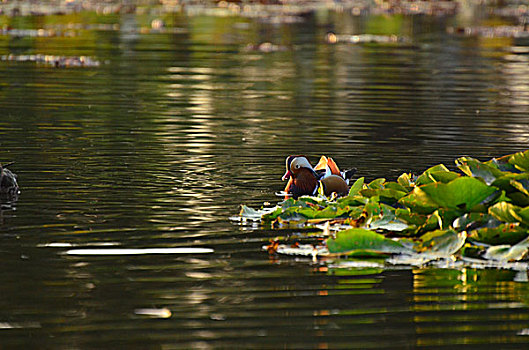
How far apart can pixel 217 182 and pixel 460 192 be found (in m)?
2.92

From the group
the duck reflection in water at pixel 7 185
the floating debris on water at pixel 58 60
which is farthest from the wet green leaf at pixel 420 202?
the floating debris on water at pixel 58 60

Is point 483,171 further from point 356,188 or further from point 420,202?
point 356,188

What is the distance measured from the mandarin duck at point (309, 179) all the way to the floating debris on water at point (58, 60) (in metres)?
15.4

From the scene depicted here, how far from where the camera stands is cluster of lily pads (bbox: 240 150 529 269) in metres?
8.30

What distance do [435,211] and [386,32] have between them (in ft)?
101

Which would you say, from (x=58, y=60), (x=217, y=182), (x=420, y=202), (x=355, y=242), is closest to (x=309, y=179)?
(x=217, y=182)

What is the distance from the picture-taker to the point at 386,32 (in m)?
39.2

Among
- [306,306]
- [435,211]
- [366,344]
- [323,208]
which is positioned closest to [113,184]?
[323,208]

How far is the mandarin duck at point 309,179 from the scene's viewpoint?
10.6m

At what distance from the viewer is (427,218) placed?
29.7 ft

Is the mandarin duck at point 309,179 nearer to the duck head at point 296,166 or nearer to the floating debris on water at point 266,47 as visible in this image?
the duck head at point 296,166

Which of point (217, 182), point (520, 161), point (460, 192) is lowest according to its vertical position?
point (217, 182)

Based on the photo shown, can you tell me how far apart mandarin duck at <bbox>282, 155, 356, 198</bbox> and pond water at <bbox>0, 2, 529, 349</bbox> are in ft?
0.93

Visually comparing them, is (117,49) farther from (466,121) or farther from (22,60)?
(466,121)
